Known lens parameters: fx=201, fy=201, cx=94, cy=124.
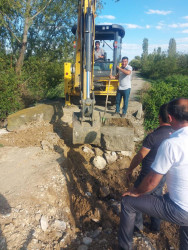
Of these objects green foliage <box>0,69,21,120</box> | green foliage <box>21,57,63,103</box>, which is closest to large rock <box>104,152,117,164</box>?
green foliage <box>0,69,21,120</box>

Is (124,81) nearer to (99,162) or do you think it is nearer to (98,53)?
(98,53)

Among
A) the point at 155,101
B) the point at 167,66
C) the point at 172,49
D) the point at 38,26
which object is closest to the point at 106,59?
the point at 155,101

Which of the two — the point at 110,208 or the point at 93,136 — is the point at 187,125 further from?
the point at 93,136

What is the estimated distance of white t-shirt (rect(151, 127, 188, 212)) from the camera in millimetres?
1690

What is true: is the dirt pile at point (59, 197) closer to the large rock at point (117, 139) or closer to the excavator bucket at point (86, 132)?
the large rock at point (117, 139)

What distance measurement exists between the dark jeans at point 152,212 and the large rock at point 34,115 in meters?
4.66

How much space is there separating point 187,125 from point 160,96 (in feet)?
23.2

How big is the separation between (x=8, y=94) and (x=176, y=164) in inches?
229

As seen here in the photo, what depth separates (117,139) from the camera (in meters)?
4.59

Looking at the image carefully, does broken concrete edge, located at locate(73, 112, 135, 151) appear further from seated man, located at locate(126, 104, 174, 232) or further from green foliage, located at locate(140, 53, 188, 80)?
green foliage, located at locate(140, 53, 188, 80)

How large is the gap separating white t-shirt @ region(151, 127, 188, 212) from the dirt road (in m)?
1.18

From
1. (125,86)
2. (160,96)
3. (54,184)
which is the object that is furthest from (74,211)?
(160,96)

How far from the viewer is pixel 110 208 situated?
342cm

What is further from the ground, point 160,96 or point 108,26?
point 108,26
